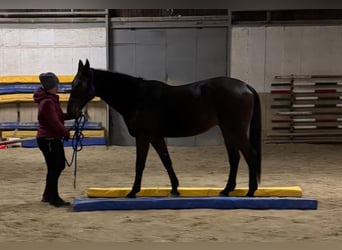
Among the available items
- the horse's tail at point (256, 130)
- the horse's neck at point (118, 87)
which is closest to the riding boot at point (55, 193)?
the horse's neck at point (118, 87)

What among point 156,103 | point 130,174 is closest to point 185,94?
point 156,103

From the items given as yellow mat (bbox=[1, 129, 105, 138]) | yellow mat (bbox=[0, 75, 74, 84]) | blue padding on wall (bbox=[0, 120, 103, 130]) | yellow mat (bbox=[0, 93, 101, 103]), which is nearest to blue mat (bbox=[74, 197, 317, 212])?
yellow mat (bbox=[1, 129, 105, 138])

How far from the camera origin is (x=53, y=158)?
5.15 metres

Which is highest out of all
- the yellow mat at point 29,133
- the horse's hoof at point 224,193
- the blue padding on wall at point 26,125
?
the blue padding on wall at point 26,125

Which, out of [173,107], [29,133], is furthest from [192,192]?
[29,133]

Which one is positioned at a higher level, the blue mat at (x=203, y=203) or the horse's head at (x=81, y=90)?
the horse's head at (x=81, y=90)

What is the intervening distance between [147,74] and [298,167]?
4.62m

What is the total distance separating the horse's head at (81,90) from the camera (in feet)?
17.0

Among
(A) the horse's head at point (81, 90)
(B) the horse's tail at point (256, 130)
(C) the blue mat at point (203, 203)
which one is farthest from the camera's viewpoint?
(B) the horse's tail at point (256, 130)

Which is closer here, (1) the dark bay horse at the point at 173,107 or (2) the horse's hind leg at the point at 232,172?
(1) the dark bay horse at the point at 173,107

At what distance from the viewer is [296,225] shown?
14.6 ft

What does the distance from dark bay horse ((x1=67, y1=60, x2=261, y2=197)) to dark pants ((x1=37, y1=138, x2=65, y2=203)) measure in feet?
1.22

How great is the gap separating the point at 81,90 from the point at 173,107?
94 cm

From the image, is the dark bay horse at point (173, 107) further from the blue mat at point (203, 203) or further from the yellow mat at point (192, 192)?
the blue mat at point (203, 203)
